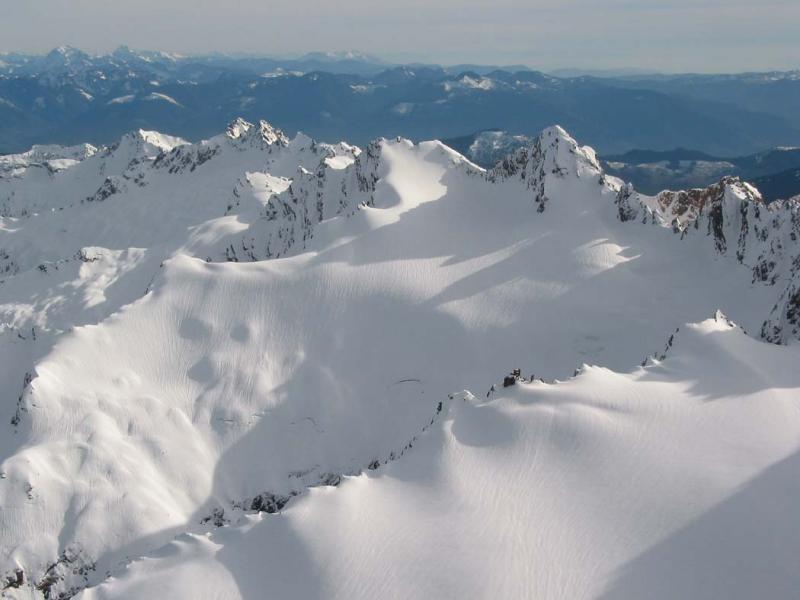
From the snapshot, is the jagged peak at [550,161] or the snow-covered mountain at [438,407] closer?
the snow-covered mountain at [438,407]

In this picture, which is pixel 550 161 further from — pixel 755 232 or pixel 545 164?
pixel 755 232

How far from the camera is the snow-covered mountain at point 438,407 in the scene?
34.8 metres

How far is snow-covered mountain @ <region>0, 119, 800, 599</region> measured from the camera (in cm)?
3475

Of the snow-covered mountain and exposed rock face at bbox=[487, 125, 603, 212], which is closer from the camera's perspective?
the snow-covered mountain

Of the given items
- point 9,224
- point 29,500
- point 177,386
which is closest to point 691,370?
point 177,386

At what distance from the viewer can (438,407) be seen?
6519 centimetres

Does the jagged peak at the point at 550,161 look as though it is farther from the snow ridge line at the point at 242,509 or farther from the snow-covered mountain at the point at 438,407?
the snow ridge line at the point at 242,509

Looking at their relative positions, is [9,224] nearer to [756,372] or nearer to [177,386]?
[177,386]

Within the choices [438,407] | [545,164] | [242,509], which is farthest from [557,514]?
[545,164]

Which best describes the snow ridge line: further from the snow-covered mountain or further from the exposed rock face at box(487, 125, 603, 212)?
the exposed rock face at box(487, 125, 603, 212)

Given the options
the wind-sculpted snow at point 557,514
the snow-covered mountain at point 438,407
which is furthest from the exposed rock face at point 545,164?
the wind-sculpted snow at point 557,514

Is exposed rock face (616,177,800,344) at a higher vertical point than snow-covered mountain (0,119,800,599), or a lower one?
higher

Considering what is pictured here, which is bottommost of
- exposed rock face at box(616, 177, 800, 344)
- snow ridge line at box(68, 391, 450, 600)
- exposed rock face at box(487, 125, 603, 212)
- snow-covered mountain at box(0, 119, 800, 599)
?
snow ridge line at box(68, 391, 450, 600)

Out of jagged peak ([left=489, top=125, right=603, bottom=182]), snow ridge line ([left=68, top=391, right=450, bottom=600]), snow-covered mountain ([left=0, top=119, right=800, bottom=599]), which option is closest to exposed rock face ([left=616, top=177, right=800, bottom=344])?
snow-covered mountain ([left=0, top=119, right=800, bottom=599])
